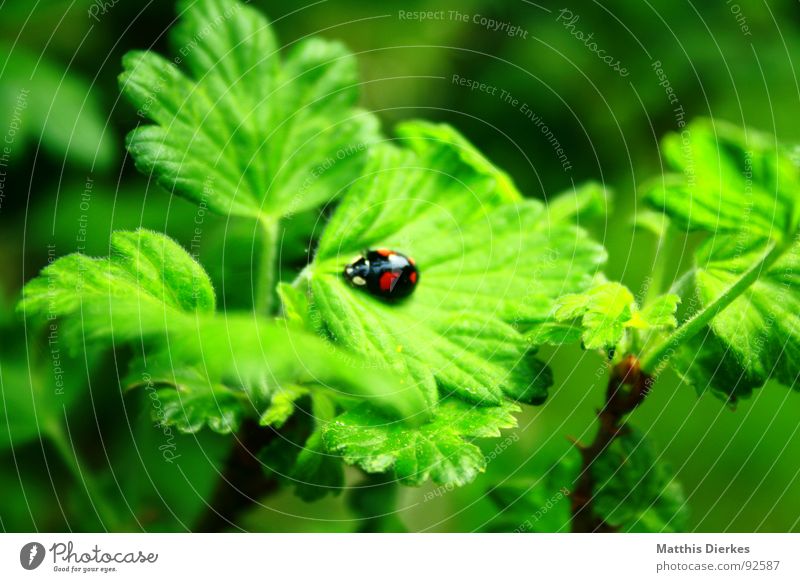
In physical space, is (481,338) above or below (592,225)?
below

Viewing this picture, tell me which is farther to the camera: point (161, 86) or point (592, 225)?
point (592, 225)

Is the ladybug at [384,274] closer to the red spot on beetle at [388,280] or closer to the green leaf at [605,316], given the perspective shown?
the red spot on beetle at [388,280]
